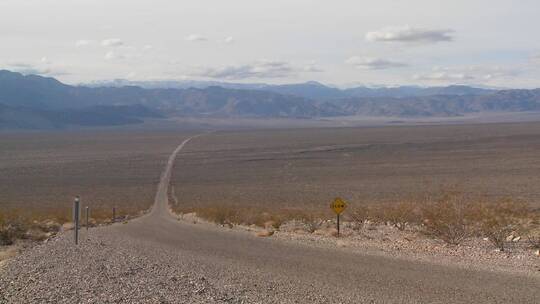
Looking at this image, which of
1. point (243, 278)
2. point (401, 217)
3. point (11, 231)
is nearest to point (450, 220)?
point (401, 217)

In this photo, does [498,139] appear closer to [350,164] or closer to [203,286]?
[350,164]

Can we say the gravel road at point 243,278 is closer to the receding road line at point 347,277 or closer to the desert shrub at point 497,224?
the receding road line at point 347,277

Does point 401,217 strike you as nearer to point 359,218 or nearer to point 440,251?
point 359,218

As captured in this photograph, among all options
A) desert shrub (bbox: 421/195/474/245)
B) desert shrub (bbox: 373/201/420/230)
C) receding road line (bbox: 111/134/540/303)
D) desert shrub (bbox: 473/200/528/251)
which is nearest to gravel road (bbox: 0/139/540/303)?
receding road line (bbox: 111/134/540/303)

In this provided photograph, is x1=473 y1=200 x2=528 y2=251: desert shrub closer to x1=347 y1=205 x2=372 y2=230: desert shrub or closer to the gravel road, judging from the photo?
x1=347 y1=205 x2=372 y2=230: desert shrub

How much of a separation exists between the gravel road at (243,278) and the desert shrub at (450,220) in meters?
3.35

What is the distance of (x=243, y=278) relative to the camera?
1072cm

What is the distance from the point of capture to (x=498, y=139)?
352 feet

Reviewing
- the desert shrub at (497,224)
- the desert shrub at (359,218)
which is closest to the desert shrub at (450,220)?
the desert shrub at (497,224)

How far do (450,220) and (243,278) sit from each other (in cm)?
691

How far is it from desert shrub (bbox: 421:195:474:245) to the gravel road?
132 inches

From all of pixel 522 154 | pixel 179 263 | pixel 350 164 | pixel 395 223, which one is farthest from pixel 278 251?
pixel 522 154

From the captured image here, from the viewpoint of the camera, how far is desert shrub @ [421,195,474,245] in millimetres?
15477

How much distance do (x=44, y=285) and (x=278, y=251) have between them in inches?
204
